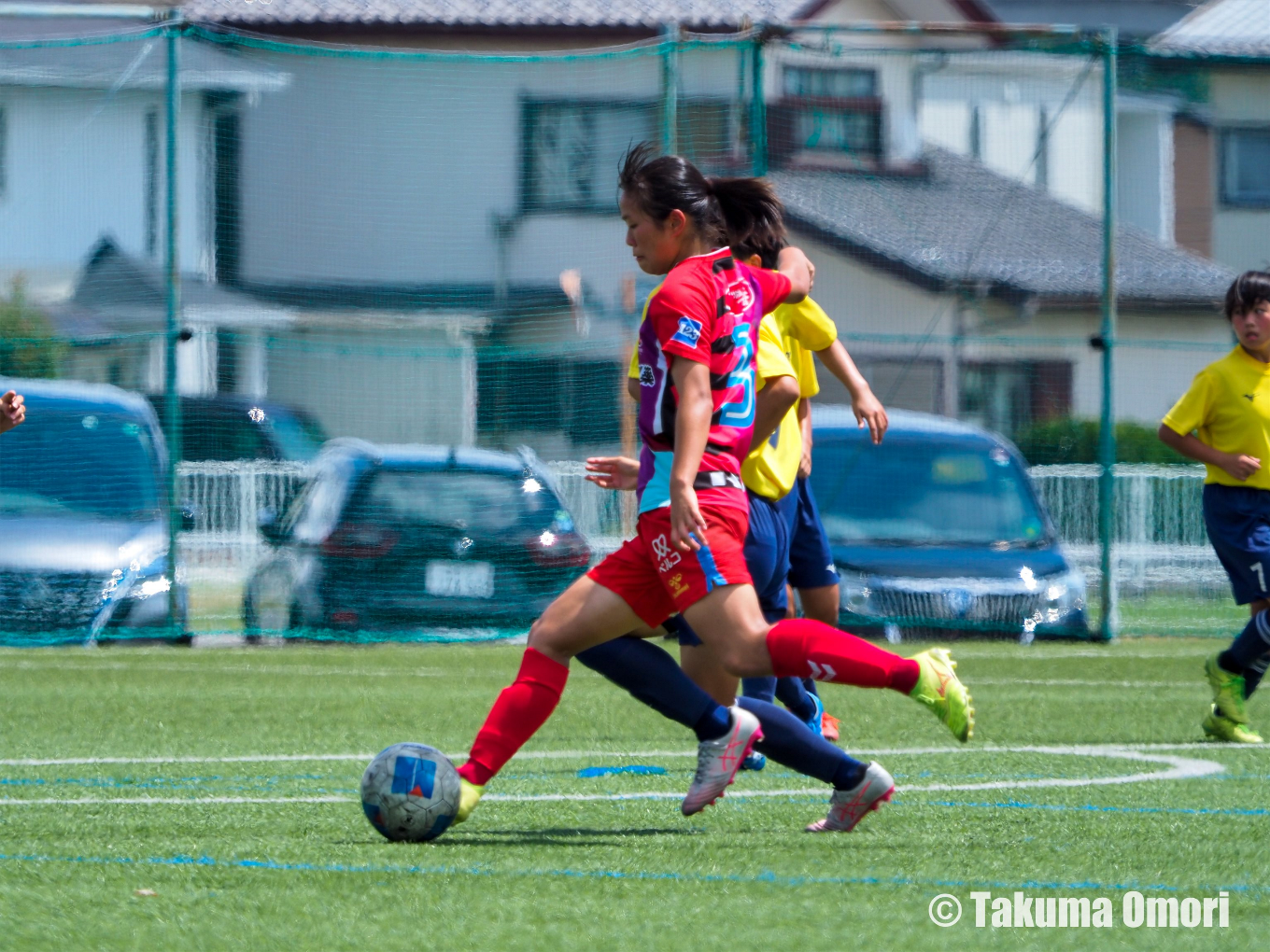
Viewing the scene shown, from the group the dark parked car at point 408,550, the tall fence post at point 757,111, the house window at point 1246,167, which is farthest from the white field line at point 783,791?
the house window at point 1246,167

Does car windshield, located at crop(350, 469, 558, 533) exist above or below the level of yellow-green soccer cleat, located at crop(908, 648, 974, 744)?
below

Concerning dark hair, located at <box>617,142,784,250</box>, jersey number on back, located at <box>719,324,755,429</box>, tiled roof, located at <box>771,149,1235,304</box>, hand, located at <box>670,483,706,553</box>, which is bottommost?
hand, located at <box>670,483,706,553</box>

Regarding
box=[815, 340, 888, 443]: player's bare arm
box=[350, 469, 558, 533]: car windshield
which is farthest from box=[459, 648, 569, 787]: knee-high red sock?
box=[350, 469, 558, 533]: car windshield

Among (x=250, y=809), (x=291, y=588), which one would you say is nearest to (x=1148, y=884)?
(x=250, y=809)

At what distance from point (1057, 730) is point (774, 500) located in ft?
8.07

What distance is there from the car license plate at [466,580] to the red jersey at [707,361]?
328 inches

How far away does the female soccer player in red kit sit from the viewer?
191 inches

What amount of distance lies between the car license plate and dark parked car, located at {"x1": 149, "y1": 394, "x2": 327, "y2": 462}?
4.85ft

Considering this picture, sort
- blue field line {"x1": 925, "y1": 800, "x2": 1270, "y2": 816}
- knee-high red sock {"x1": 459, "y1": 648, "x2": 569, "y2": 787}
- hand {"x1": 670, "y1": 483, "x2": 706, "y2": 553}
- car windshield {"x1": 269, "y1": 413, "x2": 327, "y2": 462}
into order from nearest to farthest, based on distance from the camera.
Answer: hand {"x1": 670, "y1": 483, "x2": 706, "y2": 553} → knee-high red sock {"x1": 459, "y1": 648, "x2": 569, "y2": 787} → blue field line {"x1": 925, "y1": 800, "x2": 1270, "y2": 816} → car windshield {"x1": 269, "y1": 413, "x2": 327, "y2": 462}

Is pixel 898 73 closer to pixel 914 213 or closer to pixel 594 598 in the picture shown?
pixel 914 213

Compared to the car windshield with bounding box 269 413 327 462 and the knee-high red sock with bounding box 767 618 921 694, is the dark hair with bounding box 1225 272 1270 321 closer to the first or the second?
the knee-high red sock with bounding box 767 618 921 694

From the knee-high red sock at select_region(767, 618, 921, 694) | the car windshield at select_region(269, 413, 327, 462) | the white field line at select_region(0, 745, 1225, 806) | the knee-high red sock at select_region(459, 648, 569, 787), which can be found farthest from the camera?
the car windshield at select_region(269, 413, 327, 462)

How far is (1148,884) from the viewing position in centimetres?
427

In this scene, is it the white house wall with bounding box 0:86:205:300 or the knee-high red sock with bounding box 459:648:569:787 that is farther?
the white house wall with bounding box 0:86:205:300
